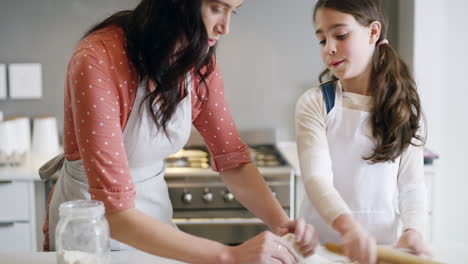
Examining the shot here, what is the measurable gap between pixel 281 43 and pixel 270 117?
1.24ft

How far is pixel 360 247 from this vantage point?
104 centimetres

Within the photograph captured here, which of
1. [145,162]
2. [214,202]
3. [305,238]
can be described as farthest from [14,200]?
[305,238]

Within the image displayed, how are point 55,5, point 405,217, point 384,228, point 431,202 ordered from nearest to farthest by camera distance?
point 405,217 < point 384,228 < point 431,202 < point 55,5

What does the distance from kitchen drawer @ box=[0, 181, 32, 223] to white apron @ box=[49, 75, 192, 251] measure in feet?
2.93

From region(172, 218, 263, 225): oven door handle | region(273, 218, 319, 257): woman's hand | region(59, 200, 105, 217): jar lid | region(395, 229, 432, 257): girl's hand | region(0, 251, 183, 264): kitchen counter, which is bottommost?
region(172, 218, 263, 225): oven door handle

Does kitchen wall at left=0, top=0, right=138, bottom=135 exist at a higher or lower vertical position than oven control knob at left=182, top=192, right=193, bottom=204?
higher

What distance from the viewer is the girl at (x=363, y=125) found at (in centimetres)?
134

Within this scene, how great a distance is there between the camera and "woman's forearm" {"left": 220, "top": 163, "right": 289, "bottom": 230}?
124 centimetres

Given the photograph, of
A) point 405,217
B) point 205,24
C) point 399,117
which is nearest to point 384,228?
point 405,217

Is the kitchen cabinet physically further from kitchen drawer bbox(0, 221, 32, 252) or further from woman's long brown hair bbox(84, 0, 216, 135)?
woman's long brown hair bbox(84, 0, 216, 135)

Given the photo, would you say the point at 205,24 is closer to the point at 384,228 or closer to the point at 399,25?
the point at 384,228

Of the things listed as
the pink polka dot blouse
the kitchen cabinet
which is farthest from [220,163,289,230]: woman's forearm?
the kitchen cabinet

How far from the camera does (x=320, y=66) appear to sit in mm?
2711

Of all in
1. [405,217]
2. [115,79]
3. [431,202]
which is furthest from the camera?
[431,202]
